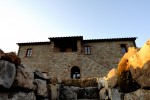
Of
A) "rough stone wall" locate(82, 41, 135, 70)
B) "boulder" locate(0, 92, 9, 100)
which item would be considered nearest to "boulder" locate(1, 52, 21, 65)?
"boulder" locate(0, 92, 9, 100)

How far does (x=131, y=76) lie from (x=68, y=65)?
16.6m

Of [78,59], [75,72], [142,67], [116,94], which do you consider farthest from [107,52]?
[142,67]

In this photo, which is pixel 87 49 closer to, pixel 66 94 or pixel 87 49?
pixel 87 49

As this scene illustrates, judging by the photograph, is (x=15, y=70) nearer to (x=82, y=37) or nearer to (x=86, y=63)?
(x=86, y=63)

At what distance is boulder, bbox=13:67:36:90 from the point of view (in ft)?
12.6

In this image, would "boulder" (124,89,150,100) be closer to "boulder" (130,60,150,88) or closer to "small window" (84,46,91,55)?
"boulder" (130,60,150,88)

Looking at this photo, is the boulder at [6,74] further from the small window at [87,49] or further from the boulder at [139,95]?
the small window at [87,49]

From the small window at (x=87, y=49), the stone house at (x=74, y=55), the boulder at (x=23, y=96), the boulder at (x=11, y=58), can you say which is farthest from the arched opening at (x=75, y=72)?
the boulder at (x=11, y=58)

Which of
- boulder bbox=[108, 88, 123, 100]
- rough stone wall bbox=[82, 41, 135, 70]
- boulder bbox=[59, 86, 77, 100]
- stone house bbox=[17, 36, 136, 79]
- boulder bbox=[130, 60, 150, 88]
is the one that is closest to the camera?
boulder bbox=[130, 60, 150, 88]

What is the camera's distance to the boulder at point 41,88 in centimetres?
469

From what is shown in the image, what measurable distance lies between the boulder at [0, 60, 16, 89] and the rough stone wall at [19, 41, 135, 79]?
1571 centimetres

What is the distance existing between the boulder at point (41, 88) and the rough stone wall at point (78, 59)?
47.0 ft

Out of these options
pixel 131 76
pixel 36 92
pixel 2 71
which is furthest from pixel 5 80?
pixel 131 76

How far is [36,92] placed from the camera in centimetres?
457
